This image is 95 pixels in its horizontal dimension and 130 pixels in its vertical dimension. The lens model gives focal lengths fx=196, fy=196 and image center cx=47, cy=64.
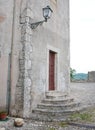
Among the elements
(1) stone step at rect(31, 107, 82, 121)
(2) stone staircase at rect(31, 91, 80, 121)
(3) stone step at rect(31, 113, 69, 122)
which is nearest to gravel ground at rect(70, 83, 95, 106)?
(2) stone staircase at rect(31, 91, 80, 121)

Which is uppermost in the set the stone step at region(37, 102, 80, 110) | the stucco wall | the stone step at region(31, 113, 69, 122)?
the stucco wall

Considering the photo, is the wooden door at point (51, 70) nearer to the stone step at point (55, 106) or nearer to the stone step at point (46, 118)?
the stone step at point (55, 106)

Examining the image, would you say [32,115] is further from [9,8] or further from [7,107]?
[9,8]

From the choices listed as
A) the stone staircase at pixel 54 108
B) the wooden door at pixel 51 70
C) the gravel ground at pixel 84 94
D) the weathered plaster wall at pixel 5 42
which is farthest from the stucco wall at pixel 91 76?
the weathered plaster wall at pixel 5 42

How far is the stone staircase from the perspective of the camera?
586 centimetres

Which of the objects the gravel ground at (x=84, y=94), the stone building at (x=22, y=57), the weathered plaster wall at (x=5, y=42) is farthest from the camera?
the gravel ground at (x=84, y=94)

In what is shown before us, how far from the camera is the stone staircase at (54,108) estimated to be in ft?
19.2

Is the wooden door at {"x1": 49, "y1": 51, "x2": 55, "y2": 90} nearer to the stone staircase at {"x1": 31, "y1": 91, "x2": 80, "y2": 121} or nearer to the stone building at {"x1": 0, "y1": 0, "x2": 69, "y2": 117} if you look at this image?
the stone building at {"x1": 0, "y1": 0, "x2": 69, "y2": 117}

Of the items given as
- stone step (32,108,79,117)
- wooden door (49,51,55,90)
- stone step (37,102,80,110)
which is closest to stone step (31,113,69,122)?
stone step (32,108,79,117)

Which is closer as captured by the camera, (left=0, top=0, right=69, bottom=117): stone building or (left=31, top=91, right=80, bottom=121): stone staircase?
(left=31, top=91, right=80, bottom=121): stone staircase

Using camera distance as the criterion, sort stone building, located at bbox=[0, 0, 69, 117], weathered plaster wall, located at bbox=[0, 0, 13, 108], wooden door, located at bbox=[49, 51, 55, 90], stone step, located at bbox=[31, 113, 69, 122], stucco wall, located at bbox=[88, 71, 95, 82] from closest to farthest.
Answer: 1. stone step, located at bbox=[31, 113, 69, 122]
2. stone building, located at bbox=[0, 0, 69, 117]
3. weathered plaster wall, located at bbox=[0, 0, 13, 108]
4. wooden door, located at bbox=[49, 51, 55, 90]
5. stucco wall, located at bbox=[88, 71, 95, 82]

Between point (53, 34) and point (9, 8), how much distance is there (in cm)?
204

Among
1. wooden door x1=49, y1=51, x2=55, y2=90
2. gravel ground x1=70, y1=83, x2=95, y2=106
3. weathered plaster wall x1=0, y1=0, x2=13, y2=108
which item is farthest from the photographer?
gravel ground x1=70, y1=83, x2=95, y2=106

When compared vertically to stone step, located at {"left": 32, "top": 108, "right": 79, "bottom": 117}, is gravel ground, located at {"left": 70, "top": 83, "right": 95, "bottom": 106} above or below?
above
